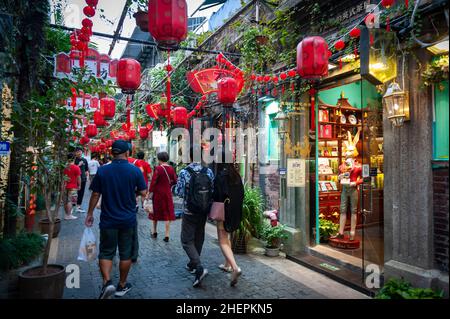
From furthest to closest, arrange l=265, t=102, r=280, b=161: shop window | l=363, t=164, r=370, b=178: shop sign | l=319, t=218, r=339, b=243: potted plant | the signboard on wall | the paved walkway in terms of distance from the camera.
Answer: l=265, t=102, r=280, b=161: shop window, l=319, t=218, r=339, b=243: potted plant, the signboard on wall, l=363, t=164, r=370, b=178: shop sign, the paved walkway

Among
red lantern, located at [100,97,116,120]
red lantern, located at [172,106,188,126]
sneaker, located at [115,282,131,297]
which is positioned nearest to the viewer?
sneaker, located at [115,282,131,297]

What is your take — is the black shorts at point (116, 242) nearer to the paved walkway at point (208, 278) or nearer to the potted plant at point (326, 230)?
the paved walkway at point (208, 278)

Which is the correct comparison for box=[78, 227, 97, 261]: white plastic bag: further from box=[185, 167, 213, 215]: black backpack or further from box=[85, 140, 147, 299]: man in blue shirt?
box=[185, 167, 213, 215]: black backpack

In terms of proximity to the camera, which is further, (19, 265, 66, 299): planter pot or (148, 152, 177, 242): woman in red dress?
(148, 152, 177, 242): woman in red dress

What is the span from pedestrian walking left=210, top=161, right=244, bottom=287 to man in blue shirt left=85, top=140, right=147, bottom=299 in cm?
140

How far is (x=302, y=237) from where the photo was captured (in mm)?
7828

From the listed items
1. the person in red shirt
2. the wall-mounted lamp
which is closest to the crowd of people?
the wall-mounted lamp

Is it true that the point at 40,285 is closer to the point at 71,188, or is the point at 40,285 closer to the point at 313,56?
the point at 313,56

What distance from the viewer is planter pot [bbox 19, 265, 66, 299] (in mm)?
4609

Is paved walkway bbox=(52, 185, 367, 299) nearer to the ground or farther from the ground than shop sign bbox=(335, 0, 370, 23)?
nearer to the ground

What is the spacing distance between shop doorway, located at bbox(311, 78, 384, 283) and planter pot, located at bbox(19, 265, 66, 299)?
4689mm

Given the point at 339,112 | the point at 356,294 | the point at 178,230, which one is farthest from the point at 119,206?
the point at 339,112

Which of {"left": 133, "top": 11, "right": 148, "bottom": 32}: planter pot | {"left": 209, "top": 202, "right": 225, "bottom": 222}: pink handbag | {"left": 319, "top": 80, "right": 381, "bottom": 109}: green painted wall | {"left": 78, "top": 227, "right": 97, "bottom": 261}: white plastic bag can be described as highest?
{"left": 133, "top": 11, "right": 148, "bottom": 32}: planter pot

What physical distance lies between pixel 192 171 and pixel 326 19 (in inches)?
171
